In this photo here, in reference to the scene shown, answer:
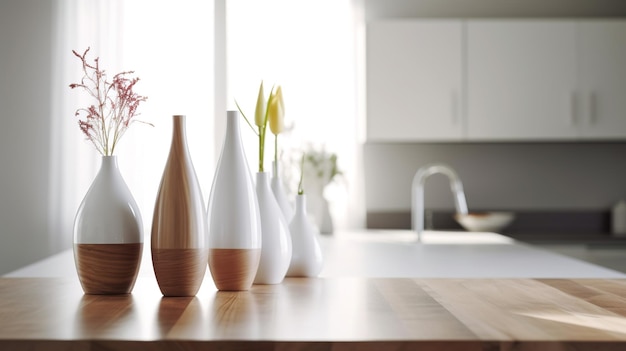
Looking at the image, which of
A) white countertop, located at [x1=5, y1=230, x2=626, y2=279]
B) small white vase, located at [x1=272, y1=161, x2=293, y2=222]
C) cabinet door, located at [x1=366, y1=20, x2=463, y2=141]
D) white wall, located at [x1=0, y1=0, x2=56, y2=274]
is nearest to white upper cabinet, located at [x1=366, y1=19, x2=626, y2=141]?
cabinet door, located at [x1=366, y1=20, x2=463, y2=141]

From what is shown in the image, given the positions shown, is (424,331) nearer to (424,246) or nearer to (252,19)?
(424,246)

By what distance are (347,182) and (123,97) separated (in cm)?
323

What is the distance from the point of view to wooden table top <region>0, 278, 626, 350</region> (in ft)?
3.26

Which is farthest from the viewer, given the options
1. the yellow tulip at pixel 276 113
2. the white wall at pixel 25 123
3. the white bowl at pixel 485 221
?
the white wall at pixel 25 123

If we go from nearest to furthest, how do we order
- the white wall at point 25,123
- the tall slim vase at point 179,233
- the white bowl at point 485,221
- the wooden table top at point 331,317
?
the wooden table top at point 331,317 < the tall slim vase at point 179,233 < the white bowl at point 485,221 < the white wall at point 25,123

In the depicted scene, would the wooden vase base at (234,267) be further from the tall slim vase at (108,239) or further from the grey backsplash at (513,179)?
the grey backsplash at (513,179)

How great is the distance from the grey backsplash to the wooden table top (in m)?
3.34

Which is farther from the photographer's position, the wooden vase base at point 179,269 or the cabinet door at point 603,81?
the cabinet door at point 603,81

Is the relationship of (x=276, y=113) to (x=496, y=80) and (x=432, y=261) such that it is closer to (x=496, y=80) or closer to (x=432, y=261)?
(x=432, y=261)

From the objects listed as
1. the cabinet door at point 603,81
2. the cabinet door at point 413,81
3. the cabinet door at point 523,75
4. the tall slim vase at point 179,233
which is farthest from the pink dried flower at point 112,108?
the cabinet door at point 603,81

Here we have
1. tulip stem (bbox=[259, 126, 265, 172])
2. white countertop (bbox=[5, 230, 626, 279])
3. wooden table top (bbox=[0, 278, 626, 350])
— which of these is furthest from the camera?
white countertop (bbox=[5, 230, 626, 279])

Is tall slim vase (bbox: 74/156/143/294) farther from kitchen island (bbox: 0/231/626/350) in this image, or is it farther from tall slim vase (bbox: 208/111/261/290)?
tall slim vase (bbox: 208/111/261/290)

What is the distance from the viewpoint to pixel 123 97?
1.45 m

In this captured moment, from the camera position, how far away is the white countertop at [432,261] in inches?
86.2
